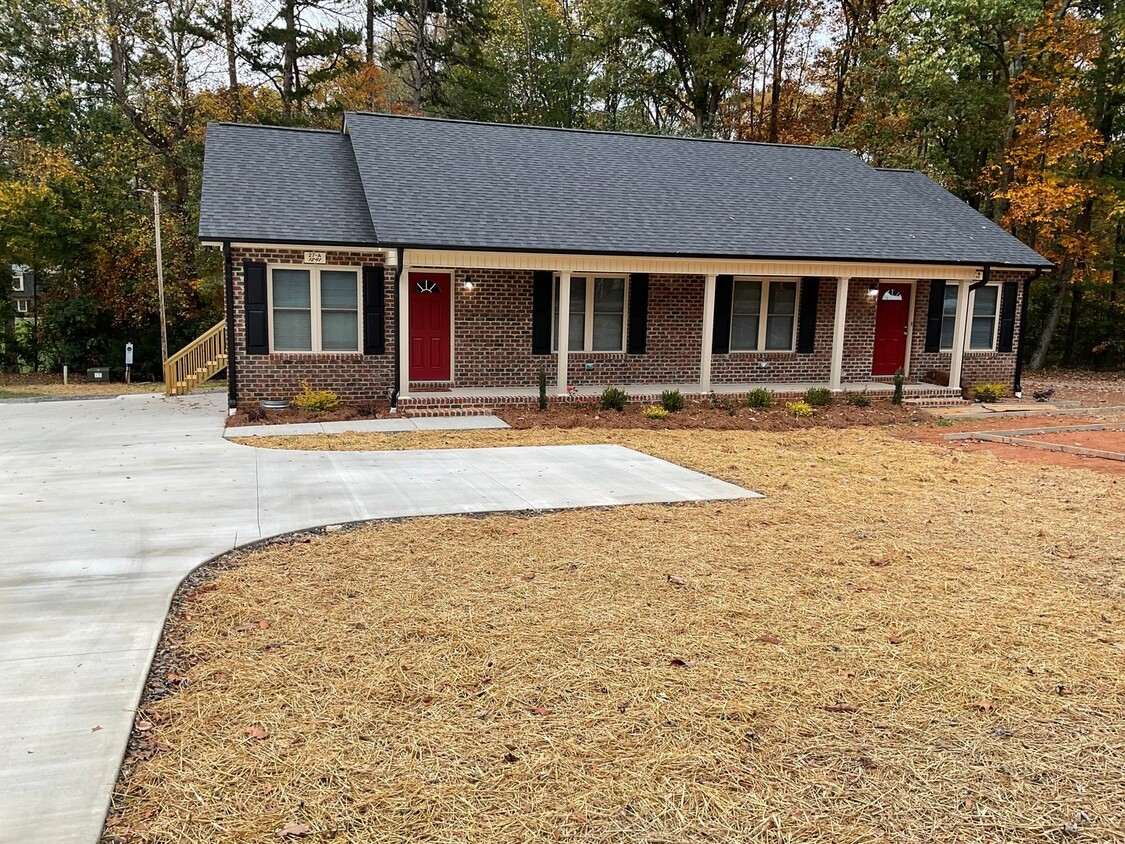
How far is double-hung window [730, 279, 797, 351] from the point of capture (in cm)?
1530

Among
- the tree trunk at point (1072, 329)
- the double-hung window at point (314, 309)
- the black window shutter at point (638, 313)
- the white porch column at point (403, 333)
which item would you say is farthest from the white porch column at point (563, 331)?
the tree trunk at point (1072, 329)

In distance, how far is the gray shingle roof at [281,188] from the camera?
486 inches

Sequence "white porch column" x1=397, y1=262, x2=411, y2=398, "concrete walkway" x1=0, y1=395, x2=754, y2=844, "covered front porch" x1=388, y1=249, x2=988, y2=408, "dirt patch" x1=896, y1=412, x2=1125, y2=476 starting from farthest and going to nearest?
"covered front porch" x1=388, y1=249, x2=988, y2=408 → "white porch column" x1=397, y1=262, x2=411, y2=398 → "dirt patch" x1=896, y1=412, x2=1125, y2=476 → "concrete walkway" x1=0, y1=395, x2=754, y2=844

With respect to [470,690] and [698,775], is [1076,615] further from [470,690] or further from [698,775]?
[470,690]

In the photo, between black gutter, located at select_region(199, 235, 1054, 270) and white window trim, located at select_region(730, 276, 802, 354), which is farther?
white window trim, located at select_region(730, 276, 802, 354)

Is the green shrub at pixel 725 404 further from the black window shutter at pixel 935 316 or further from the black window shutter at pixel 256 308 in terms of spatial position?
the black window shutter at pixel 256 308

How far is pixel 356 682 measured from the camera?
3727mm

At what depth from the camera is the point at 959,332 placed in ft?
49.5

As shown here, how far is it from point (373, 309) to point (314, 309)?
3.07ft

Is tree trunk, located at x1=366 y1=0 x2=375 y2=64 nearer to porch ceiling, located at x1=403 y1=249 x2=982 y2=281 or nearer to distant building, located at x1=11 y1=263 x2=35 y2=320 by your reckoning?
distant building, located at x1=11 y1=263 x2=35 y2=320

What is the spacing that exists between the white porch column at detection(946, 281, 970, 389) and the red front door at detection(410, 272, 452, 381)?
961cm

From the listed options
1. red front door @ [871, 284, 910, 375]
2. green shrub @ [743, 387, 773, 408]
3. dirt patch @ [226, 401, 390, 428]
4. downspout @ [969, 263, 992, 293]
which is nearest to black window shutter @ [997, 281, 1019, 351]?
downspout @ [969, 263, 992, 293]

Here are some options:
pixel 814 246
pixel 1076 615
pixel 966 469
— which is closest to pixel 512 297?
pixel 814 246

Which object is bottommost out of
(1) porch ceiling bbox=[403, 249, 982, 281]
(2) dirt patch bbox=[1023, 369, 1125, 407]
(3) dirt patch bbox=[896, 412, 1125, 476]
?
(3) dirt patch bbox=[896, 412, 1125, 476]
